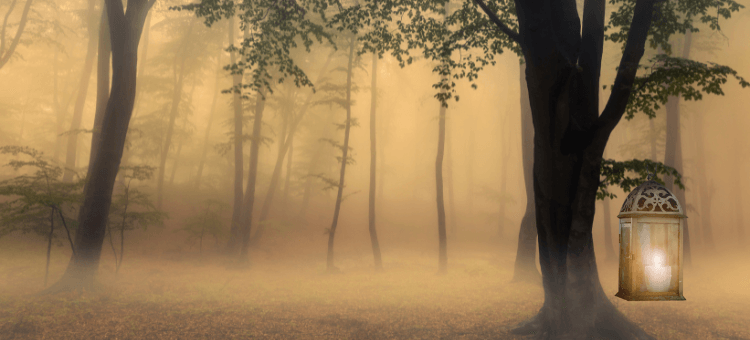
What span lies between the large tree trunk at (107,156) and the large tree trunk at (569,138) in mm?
9916

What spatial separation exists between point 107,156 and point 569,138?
1104 centimetres

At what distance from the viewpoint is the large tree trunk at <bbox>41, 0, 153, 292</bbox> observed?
11.2m

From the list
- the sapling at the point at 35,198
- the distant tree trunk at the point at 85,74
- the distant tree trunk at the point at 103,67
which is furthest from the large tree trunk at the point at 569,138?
the distant tree trunk at the point at 85,74

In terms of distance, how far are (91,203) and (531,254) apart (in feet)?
45.7

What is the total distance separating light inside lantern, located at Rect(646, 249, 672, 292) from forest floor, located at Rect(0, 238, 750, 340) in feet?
14.8

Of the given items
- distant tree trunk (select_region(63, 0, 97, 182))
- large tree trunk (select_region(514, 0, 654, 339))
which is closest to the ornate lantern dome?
large tree trunk (select_region(514, 0, 654, 339))

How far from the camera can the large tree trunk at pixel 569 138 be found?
7.03 metres

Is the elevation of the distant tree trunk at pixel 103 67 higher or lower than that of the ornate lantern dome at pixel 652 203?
higher

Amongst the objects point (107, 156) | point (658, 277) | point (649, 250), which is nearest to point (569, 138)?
point (649, 250)

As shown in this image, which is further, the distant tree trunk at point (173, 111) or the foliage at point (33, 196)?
the distant tree trunk at point (173, 111)

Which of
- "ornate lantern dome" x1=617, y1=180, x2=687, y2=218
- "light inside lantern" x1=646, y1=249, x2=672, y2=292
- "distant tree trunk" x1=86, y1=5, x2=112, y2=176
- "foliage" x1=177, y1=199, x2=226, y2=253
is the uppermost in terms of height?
"distant tree trunk" x1=86, y1=5, x2=112, y2=176

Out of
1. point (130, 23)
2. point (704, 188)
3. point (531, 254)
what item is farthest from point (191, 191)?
point (704, 188)

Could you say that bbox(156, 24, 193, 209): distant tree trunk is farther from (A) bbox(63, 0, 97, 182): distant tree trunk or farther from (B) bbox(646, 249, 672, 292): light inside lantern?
(B) bbox(646, 249, 672, 292): light inside lantern

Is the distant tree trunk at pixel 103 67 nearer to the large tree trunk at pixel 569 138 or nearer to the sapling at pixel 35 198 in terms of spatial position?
the sapling at pixel 35 198
